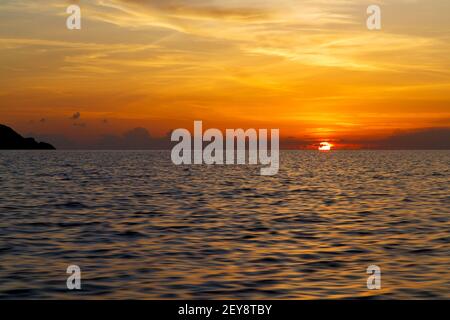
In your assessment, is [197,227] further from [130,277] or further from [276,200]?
[276,200]

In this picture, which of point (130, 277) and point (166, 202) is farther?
point (166, 202)

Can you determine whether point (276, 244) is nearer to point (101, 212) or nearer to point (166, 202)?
point (101, 212)

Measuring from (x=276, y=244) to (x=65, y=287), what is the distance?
9.59 m

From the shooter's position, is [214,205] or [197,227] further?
[214,205]

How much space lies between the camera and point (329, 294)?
15.5 meters
